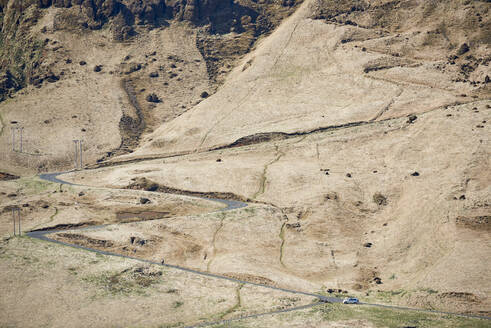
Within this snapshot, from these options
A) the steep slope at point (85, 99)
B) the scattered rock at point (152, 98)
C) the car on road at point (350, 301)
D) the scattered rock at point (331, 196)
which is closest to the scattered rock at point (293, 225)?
the scattered rock at point (331, 196)

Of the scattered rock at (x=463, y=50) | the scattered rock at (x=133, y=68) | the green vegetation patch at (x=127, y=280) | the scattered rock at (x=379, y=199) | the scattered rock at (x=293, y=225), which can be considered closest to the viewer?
the green vegetation patch at (x=127, y=280)

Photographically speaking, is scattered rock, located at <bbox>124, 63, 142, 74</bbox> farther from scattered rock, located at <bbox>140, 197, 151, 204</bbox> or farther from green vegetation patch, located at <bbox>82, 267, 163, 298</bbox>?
green vegetation patch, located at <bbox>82, 267, 163, 298</bbox>

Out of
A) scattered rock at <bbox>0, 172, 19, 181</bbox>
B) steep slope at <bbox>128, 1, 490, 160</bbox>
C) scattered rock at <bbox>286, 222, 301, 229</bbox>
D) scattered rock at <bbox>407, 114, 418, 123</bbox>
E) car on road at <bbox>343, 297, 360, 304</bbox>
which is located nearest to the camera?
car on road at <bbox>343, 297, 360, 304</bbox>

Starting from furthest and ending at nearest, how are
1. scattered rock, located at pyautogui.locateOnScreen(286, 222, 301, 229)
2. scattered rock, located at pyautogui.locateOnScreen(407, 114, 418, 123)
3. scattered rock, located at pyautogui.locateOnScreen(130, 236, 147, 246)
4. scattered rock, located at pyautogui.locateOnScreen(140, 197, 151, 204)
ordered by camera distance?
scattered rock, located at pyautogui.locateOnScreen(407, 114, 418, 123) → scattered rock, located at pyautogui.locateOnScreen(140, 197, 151, 204) → scattered rock, located at pyautogui.locateOnScreen(286, 222, 301, 229) → scattered rock, located at pyautogui.locateOnScreen(130, 236, 147, 246)

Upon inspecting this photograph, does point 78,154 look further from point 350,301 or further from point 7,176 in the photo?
point 350,301

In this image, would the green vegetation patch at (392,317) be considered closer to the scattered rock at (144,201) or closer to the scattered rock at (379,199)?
the scattered rock at (379,199)

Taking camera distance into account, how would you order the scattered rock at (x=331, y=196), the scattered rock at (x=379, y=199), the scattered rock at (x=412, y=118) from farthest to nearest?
1. the scattered rock at (x=412, y=118)
2. the scattered rock at (x=331, y=196)
3. the scattered rock at (x=379, y=199)

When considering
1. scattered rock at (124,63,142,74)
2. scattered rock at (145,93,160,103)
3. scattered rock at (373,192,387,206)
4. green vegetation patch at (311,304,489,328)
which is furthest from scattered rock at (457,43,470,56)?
green vegetation patch at (311,304,489,328)

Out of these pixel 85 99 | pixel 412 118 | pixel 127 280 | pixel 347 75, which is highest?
pixel 347 75

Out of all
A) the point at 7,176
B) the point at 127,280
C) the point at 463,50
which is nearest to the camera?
the point at 127,280

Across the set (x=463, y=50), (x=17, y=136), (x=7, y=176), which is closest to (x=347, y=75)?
(x=463, y=50)
